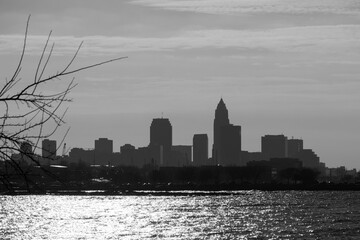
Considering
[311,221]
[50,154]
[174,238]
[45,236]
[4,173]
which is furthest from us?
[311,221]

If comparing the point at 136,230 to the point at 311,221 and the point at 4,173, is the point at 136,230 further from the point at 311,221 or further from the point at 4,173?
the point at 4,173

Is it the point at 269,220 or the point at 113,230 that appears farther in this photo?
the point at 269,220

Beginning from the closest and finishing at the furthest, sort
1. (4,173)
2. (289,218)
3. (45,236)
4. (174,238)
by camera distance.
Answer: (4,173) < (174,238) < (45,236) < (289,218)

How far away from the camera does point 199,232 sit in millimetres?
87125

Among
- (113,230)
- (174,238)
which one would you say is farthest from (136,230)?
(174,238)

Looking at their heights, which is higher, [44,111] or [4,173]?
[44,111]

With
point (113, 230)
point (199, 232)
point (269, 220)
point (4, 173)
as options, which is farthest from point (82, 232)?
point (4, 173)

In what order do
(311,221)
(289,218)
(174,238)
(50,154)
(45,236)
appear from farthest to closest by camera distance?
(289,218) < (311,221) < (45,236) < (174,238) < (50,154)

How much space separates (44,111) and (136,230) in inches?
3377

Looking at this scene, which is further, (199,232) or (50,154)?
(199,232)

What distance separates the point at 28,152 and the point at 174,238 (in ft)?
235

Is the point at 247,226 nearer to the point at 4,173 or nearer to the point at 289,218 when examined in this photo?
the point at 289,218

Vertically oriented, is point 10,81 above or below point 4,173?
above

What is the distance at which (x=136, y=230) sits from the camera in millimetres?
93000
